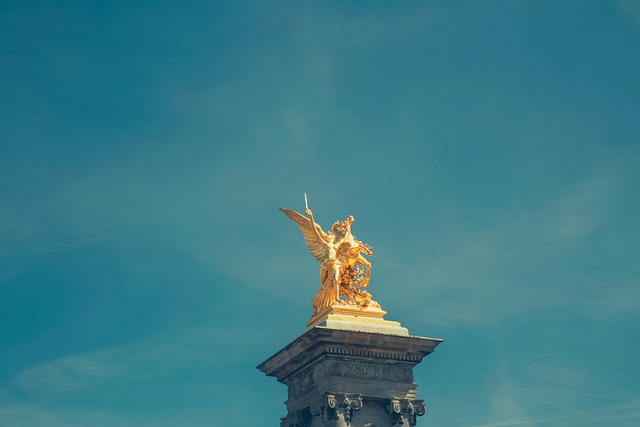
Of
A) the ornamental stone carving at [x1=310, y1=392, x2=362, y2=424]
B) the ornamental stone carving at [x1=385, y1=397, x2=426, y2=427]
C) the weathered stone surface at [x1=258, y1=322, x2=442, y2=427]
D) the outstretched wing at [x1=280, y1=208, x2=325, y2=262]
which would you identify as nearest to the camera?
the ornamental stone carving at [x1=310, y1=392, x2=362, y2=424]

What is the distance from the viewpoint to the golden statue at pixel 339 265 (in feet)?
144

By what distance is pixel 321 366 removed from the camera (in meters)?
41.8

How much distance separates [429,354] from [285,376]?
597 cm

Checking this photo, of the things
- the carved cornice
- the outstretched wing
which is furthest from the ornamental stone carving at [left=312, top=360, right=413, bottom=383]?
the outstretched wing

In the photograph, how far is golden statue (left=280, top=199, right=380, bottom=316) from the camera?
43.8 m

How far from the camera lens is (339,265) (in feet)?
145

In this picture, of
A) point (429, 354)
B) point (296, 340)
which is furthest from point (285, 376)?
point (429, 354)

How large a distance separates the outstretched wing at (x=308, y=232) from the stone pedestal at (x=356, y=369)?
3182 millimetres

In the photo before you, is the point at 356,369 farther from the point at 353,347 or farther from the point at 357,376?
the point at 353,347

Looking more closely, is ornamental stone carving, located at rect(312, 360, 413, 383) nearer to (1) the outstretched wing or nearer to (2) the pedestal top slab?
(2) the pedestal top slab

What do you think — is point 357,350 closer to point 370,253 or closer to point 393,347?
point 393,347

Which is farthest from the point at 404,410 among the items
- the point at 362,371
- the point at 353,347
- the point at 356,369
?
the point at 353,347

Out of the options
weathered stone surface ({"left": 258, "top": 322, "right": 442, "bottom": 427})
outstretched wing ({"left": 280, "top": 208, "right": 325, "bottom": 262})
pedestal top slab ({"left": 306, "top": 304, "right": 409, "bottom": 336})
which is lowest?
weathered stone surface ({"left": 258, "top": 322, "right": 442, "bottom": 427})

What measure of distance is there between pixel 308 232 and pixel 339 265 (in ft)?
8.71
